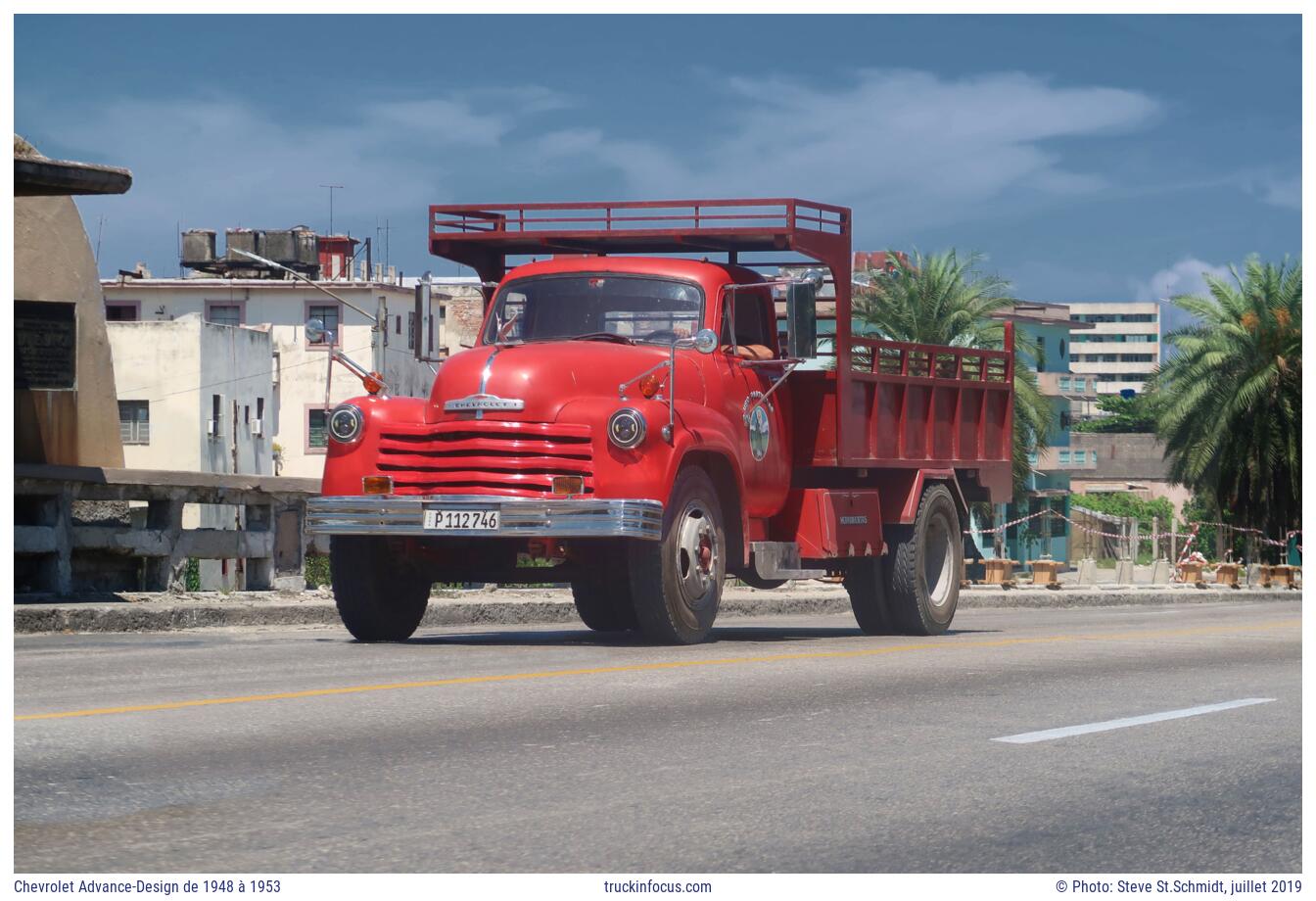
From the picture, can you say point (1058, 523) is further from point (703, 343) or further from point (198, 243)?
point (703, 343)

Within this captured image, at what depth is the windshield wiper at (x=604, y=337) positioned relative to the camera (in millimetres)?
14125

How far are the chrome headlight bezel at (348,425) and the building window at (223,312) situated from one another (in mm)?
67967

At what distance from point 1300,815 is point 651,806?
198 centimetres

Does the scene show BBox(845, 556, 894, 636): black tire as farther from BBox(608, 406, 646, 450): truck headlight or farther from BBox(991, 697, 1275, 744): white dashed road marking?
BBox(991, 697, 1275, 744): white dashed road marking

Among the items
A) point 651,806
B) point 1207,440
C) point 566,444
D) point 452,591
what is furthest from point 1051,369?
point 651,806

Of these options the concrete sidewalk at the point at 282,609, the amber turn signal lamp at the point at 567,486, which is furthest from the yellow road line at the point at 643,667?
the concrete sidewalk at the point at 282,609

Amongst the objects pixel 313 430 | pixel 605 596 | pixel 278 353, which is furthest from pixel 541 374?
pixel 313 430

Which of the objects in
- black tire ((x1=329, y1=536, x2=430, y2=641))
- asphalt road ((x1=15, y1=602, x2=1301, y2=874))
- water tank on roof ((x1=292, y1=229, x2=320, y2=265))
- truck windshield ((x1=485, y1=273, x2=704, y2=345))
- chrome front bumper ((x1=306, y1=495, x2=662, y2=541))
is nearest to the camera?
asphalt road ((x1=15, y1=602, x2=1301, y2=874))

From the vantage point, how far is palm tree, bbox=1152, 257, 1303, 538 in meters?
56.5

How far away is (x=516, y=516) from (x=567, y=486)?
0.40m

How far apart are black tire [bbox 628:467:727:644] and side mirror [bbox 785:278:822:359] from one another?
3.74 ft

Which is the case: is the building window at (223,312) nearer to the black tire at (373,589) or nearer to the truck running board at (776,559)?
the truck running board at (776,559)

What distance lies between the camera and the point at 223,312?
80188 millimetres
